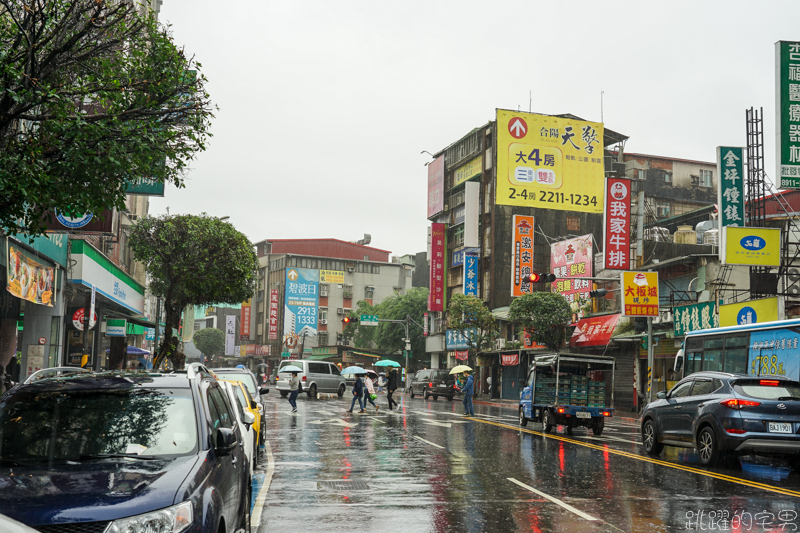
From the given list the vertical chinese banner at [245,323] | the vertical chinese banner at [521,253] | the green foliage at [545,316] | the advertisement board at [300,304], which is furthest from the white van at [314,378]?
the vertical chinese banner at [245,323]

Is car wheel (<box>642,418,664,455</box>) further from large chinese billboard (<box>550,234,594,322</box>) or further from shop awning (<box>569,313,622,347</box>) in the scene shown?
large chinese billboard (<box>550,234,594,322</box>)

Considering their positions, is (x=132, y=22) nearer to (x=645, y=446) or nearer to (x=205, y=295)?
(x=645, y=446)

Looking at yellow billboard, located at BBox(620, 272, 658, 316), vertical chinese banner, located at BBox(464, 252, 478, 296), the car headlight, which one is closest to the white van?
yellow billboard, located at BBox(620, 272, 658, 316)

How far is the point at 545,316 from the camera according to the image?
139 feet

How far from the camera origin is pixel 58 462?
535cm

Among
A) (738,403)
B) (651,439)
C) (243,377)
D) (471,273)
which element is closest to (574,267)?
(471,273)

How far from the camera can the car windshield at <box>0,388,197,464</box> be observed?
5.53 meters

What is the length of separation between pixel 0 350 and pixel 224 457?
17.6 m

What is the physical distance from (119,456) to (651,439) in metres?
13.1

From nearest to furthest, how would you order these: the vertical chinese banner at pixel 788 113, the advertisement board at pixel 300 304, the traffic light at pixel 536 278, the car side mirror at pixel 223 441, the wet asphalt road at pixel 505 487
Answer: the car side mirror at pixel 223 441
the wet asphalt road at pixel 505 487
the vertical chinese banner at pixel 788 113
the traffic light at pixel 536 278
the advertisement board at pixel 300 304

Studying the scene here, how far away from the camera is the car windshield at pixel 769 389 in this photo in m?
13.5

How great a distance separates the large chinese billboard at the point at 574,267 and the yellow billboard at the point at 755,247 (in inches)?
677

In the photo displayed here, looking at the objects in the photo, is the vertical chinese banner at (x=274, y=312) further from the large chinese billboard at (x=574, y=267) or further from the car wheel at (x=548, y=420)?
the car wheel at (x=548, y=420)

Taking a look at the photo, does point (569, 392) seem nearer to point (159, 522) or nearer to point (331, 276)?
point (159, 522)
